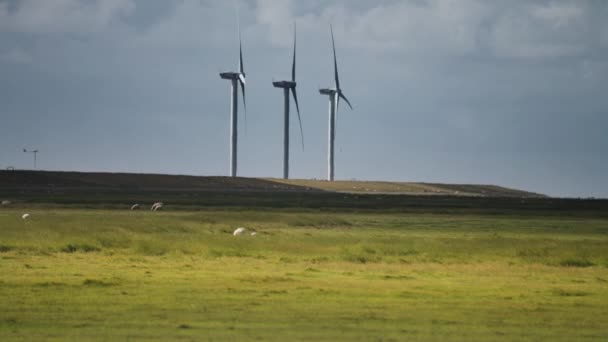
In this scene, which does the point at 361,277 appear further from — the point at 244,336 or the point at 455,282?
the point at 244,336

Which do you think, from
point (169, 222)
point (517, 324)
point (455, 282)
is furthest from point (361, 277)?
point (169, 222)

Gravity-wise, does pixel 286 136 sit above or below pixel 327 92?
Result: below

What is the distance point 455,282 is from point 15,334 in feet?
47.5

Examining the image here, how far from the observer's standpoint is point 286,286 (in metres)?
29.9

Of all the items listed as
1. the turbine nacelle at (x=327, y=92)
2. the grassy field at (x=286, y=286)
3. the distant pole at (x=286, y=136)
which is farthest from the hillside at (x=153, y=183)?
the grassy field at (x=286, y=286)

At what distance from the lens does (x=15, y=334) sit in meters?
21.0

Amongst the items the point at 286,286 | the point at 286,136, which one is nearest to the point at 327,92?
the point at 286,136

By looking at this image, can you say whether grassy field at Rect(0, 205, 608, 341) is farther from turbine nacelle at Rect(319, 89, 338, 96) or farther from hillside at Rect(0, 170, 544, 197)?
turbine nacelle at Rect(319, 89, 338, 96)

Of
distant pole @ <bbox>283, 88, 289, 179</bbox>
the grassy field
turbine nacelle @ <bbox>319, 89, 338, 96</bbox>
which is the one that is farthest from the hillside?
the grassy field

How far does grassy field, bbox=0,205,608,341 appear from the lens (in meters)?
22.0

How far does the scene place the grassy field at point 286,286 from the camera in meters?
22.0

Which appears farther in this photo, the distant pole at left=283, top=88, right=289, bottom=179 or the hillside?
the distant pole at left=283, top=88, right=289, bottom=179

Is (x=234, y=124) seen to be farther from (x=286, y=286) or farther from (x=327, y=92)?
(x=286, y=286)

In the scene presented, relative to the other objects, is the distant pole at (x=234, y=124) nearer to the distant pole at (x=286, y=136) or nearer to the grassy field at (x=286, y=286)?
the distant pole at (x=286, y=136)
